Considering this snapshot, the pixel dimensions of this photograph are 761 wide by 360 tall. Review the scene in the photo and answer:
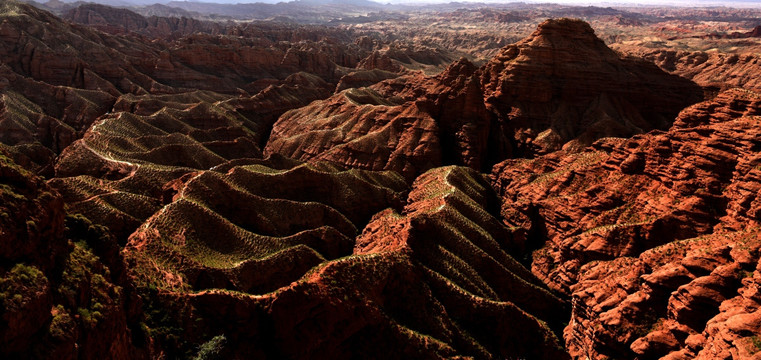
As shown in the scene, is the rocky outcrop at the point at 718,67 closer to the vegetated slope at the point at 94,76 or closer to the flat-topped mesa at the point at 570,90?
the flat-topped mesa at the point at 570,90

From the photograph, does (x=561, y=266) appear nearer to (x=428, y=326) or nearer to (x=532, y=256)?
(x=532, y=256)

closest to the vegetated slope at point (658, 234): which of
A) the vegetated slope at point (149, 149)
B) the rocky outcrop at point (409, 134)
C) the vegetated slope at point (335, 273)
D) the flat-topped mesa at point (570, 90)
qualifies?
the vegetated slope at point (335, 273)

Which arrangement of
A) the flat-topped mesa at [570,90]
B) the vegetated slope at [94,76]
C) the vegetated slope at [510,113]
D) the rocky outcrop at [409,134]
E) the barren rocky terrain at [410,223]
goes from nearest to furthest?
1. the barren rocky terrain at [410,223]
2. the rocky outcrop at [409,134]
3. the vegetated slope at [510,113]
4. the flat-topped mesa at [570,90]
5. the vegetated slope at [94,76]

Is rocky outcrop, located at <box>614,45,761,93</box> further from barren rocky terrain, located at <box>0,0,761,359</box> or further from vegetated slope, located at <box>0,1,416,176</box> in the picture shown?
vegetated slope, located at <box>0,1,416,176</box>

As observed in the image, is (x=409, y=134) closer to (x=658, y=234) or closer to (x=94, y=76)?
(x=658, y=234)

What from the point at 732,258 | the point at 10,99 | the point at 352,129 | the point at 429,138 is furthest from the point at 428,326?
the point at 10,99

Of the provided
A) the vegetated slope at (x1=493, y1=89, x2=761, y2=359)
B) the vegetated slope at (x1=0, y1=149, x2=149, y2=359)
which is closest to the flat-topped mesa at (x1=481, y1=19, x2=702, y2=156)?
the vegetated slope at (x1=493, y1=89, x2=761, y2=359)
